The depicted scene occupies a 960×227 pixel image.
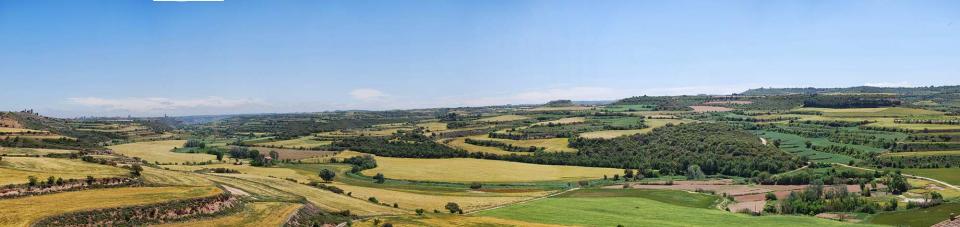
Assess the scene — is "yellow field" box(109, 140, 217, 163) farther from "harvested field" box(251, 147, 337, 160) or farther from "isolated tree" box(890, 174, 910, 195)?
"isolated tree" box(890, 174, 910, 195)

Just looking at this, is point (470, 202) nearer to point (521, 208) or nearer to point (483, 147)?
point (521, 208)

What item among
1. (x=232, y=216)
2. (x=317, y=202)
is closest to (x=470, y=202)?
(x=317, y=202)

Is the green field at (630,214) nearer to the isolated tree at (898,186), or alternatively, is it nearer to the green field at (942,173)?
the isolated tree at (898,186)

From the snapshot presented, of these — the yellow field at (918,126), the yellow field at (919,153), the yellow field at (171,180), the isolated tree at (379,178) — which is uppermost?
the yellow field at (171,180)

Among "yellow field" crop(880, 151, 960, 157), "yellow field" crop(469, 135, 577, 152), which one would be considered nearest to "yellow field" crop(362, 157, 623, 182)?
"yellow field" crop(469, 135, 577, 152)

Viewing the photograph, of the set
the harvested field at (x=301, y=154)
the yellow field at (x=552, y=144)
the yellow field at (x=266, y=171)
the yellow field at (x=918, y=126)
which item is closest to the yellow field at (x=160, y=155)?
the yellow field at (x=266, y=171)

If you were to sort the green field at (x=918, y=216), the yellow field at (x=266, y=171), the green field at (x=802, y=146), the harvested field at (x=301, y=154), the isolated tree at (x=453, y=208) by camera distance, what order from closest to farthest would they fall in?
the green field at (x=918, y=216) → the isolated tree at (x=453, y=208) → the yellow field at (x=266, y=171) → the green field at (x=802, y=146) → the harvested field at (x=301, y=154)

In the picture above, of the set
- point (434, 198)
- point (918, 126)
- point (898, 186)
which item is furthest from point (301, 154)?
point (918, 126)

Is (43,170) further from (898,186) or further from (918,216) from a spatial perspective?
(898,186)
